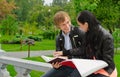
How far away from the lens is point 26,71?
4988 mm

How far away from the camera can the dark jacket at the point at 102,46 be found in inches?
131

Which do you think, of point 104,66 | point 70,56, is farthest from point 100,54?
point 70,56

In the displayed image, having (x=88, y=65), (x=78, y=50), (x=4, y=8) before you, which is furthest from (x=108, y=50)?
(x=4, y=8)

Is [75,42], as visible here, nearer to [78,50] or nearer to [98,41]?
[78,50]

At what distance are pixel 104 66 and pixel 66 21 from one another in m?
0.69

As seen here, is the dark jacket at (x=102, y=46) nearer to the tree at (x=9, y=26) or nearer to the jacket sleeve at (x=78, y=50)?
the jacket sleeve at (x=78, y=50)

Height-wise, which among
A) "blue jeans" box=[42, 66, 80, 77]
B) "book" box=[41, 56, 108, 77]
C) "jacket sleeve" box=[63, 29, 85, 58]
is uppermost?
"jacket sleeve" box=[63, 29, 85, 58]

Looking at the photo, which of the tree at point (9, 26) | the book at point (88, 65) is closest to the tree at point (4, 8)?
the tree at point (9, 26)

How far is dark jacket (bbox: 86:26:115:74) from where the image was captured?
10.9 ft

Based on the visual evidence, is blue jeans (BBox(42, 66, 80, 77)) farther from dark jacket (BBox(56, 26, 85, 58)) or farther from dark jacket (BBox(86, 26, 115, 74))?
dark jacket (BBox(86, 26, 115, 74))

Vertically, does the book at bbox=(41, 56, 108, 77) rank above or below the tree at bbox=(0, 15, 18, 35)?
above

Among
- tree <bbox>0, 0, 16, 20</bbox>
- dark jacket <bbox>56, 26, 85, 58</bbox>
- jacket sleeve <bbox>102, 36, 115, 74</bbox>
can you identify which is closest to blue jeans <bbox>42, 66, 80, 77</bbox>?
dark jacket <bbox>56, 26, 85, 58</bbox>

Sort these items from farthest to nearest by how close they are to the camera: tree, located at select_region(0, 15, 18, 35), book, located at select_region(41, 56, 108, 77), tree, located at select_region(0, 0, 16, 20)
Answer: tree, located at select_region(0, 0, 16, 20)
tree, located at select_region(0, 15, 18, 35)
book, located at select_region(41, 56, 108, 77)

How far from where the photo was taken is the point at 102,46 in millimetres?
3363
